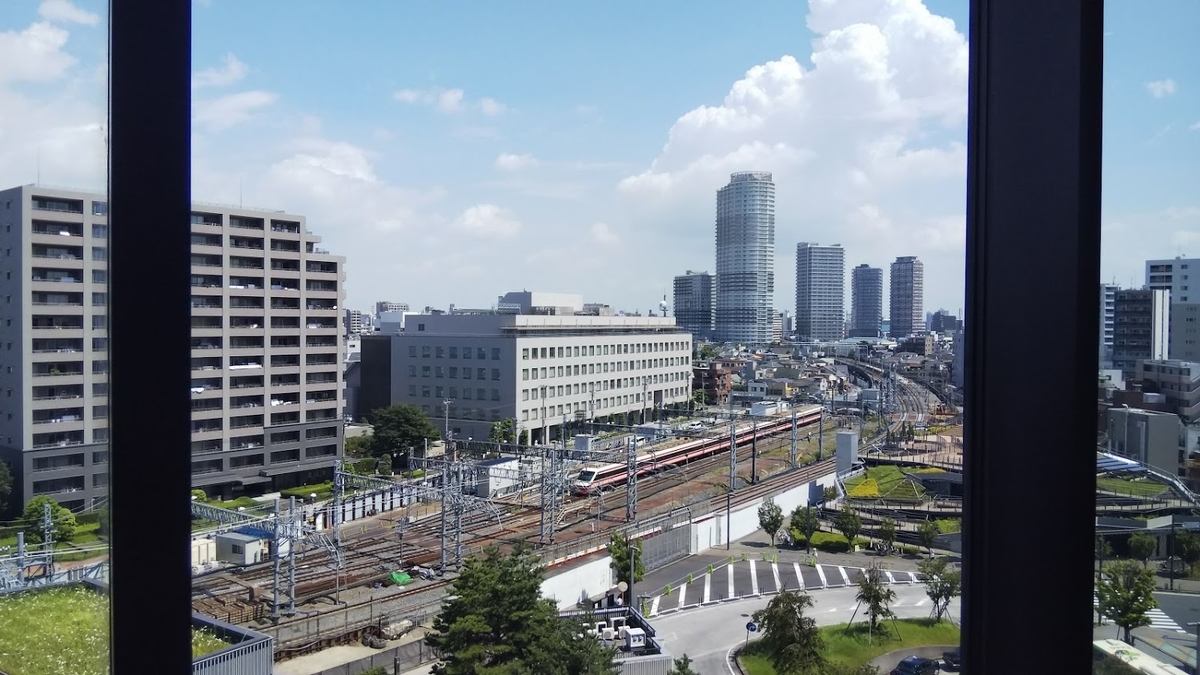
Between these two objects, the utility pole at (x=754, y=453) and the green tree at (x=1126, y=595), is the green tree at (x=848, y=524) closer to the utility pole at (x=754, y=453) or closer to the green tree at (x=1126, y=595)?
the utility pole at (x=754, y=453)

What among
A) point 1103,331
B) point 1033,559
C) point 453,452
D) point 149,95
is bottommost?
point 453,452

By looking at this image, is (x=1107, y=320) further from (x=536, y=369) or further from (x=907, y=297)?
(x=536, y=369)

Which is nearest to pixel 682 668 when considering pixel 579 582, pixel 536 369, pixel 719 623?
pixel 719 623

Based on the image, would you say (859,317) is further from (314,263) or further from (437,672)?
(314,263)

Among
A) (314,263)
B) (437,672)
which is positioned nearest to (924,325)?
(437,672)

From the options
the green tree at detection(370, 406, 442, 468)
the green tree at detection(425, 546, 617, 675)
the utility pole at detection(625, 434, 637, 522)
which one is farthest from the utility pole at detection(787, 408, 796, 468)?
the green tree at detection(425, 546, 617, 675)

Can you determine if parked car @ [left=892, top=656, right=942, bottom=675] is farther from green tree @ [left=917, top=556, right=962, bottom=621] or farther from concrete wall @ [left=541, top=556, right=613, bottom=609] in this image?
concrete wall @ [left=541, top=556, right=613, bottom=609]
